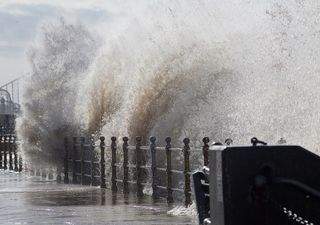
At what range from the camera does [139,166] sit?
18125 mm

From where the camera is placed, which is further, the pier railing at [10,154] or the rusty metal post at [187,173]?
the pier railing at [10,154]

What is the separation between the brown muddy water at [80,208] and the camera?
13258 millimetres

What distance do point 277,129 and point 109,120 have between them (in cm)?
1053

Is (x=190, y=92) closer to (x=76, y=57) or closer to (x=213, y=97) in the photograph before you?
(x=213, y=97)

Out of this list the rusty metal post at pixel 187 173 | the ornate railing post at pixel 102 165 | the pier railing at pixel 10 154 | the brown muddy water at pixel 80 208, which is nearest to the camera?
the brown muddy water at pixel 80 208

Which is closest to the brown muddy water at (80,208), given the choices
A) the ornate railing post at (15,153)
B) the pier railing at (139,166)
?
the pier railing at (139,166)

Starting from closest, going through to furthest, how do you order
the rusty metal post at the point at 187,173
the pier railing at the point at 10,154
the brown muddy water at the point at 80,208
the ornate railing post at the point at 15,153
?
1. the brown muddy water at the point at 80,208
2. the rusty metal post at the point at 187,173
3. the ornate railing post at the point at 15,153
4. the pier railing at the point at 10,154

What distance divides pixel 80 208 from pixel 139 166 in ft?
9.56

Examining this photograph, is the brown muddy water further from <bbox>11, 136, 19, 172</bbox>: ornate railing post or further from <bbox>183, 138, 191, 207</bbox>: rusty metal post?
<bbox>11, 136, 19, 172</bbox>: ornate railing post

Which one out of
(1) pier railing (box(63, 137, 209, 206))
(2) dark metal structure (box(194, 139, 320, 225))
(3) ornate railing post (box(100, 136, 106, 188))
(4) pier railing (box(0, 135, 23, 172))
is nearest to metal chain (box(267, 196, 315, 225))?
(2) dark metal structure (box(194, 139, 320, 225))

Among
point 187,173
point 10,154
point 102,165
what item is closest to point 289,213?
point 187,173

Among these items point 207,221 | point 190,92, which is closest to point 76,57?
point 190,92

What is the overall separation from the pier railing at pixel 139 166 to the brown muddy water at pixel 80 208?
401 millimetres

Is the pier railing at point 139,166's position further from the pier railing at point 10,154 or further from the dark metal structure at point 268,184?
the dark metal structure at point 268,184
